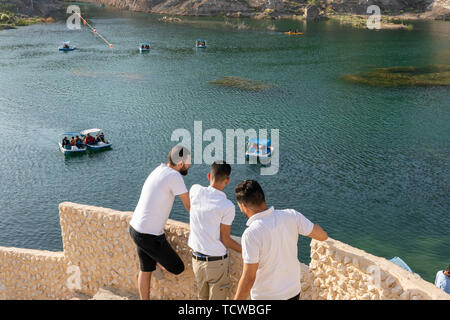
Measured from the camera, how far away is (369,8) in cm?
12900

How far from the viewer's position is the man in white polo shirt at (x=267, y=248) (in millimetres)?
6453

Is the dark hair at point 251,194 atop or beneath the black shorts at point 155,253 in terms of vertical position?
atop

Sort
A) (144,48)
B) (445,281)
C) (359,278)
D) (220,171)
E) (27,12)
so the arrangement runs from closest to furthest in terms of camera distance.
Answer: (220,171) → (359,278) → (445,281) → (144,48) → (27,12)

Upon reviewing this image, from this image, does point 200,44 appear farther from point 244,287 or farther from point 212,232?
point 244,287

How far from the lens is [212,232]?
783 centimetres

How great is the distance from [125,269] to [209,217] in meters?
3.25

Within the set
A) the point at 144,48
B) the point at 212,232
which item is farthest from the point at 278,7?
the point at 212,232

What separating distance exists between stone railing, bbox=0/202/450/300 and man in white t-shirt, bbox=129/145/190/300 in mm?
678

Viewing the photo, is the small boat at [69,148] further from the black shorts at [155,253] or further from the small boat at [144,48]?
the small boat at [144,48]

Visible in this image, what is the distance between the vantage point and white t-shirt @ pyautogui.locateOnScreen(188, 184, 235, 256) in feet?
25.2

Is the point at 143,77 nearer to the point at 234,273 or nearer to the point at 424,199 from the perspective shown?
the point at 424,199

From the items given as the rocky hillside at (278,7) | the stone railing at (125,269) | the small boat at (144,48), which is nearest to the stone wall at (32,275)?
the stone railing at (125,269)

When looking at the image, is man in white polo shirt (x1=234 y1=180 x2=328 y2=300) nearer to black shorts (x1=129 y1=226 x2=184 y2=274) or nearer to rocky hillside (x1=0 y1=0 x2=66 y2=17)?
black shorts (x1=129 y1=226 x2=184 y2=274)

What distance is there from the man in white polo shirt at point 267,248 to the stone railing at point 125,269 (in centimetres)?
164
